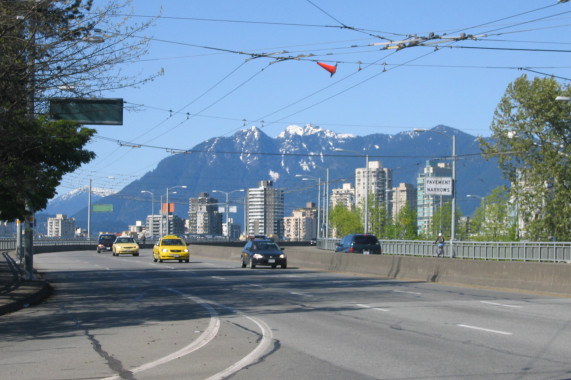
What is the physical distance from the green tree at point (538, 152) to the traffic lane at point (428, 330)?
44878 mm

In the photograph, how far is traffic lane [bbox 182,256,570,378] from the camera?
1072cm

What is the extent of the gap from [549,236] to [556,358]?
5870cm

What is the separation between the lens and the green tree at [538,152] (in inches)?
2621

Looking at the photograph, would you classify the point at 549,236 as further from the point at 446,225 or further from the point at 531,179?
the point at 446,225

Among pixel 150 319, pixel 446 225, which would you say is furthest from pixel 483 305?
pixel 446 225

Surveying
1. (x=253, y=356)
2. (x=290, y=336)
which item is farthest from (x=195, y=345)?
(x=290, y=336)

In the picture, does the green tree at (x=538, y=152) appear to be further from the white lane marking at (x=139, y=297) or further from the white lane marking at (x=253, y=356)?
the white lane marking at (x=253, y=356)

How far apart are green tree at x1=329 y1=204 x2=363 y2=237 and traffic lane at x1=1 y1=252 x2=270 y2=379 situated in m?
104

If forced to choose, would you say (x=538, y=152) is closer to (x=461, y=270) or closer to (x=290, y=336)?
(x=461, y=270)

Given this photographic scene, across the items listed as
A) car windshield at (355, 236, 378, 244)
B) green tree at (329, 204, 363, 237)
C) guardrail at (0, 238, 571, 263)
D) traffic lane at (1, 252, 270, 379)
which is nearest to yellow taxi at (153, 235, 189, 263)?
car windshield at (355, 236, 378, 244)

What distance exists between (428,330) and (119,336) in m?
5.70

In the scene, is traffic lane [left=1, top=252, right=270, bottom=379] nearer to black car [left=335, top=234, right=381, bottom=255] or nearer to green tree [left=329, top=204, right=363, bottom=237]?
black car [left=335, top=234, right=381, bottom=255]

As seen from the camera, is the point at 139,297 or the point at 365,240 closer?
the point at 139,297

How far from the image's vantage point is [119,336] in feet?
47.6
